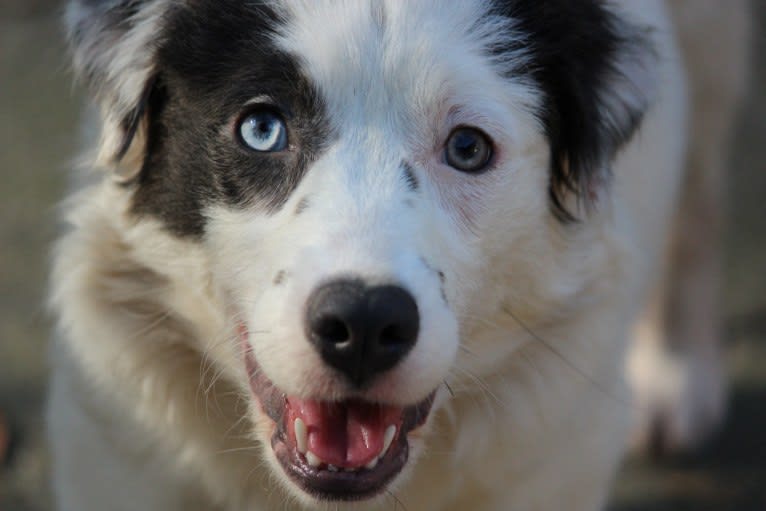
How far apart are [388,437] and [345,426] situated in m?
0.09

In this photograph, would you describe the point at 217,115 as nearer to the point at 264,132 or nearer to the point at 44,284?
the point at 264,132

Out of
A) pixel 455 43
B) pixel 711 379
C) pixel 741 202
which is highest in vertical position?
pixel 455 43

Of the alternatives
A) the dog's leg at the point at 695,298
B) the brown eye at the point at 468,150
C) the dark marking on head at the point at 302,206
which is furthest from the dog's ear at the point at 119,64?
the dog's leg at the point at 695,298

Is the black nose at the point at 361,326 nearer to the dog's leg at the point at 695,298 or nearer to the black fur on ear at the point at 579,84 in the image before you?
the black fur on ear at the point at 579,84

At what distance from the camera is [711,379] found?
435 cm

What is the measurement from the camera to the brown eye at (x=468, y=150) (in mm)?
2521

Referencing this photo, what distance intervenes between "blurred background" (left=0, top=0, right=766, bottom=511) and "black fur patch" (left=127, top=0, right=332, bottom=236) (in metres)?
0.50

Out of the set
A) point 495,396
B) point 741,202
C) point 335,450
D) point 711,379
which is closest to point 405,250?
point 335,450

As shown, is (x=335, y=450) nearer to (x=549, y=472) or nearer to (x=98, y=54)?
(x=549, y=472)

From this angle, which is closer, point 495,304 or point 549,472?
point 495,304

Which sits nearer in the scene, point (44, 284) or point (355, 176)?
point (355, 176)

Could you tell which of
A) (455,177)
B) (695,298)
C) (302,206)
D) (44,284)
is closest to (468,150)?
(455,177)

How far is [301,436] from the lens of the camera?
243 cm

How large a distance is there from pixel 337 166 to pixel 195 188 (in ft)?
1.15
